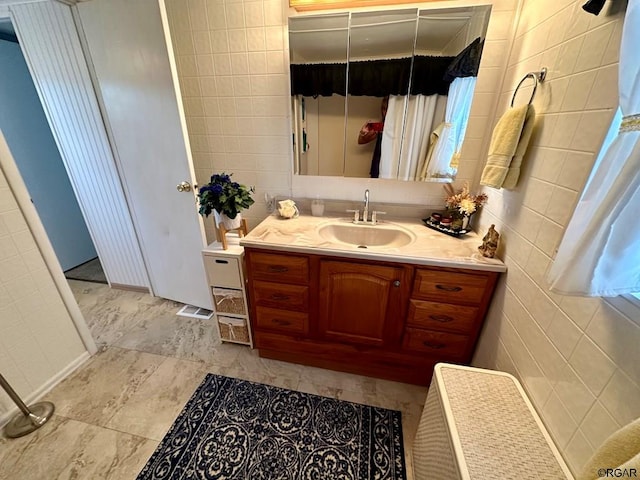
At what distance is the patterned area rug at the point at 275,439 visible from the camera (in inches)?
43.5

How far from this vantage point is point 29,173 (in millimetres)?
2277

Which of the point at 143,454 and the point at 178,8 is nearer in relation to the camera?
the point at 143,454

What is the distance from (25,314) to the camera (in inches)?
51.4

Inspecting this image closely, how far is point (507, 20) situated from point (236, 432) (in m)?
2.40

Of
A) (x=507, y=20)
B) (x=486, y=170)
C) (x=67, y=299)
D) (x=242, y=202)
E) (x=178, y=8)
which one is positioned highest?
(x=178, y=8)

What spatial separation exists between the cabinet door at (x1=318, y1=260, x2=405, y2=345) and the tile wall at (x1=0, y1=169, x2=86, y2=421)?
1.50 metres

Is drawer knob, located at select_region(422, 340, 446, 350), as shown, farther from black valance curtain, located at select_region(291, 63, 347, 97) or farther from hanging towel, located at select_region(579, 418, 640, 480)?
black valance curtain, located at select_region(291, 63, 347, 97)

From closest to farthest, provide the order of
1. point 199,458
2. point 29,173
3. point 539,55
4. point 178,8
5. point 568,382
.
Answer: point 568,382, point 539,55, point 199,458, point 178,8, point 29,173

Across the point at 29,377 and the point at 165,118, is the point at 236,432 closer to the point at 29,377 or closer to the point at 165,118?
the point at 29,377

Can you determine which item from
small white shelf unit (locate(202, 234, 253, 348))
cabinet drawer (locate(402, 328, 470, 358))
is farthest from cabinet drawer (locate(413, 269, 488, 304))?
small white shelf unit (locate(202, 234, 253, 348))

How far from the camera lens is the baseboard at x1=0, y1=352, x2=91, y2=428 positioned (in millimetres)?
1267

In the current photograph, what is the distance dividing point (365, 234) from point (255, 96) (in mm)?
1097

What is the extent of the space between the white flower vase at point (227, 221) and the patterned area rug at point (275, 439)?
93 cm

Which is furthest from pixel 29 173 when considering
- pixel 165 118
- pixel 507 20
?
pixel 507 20
